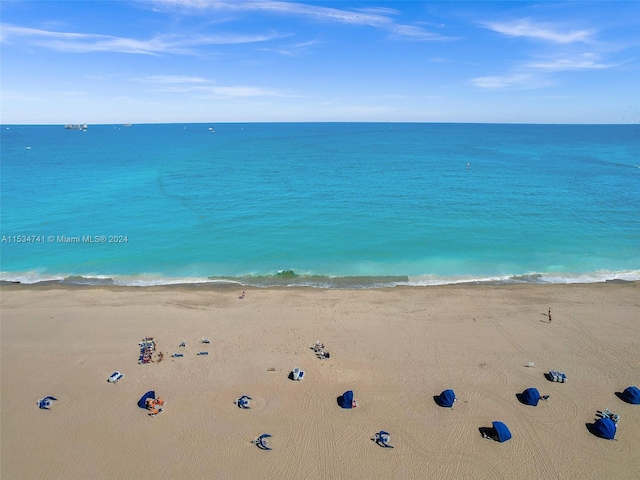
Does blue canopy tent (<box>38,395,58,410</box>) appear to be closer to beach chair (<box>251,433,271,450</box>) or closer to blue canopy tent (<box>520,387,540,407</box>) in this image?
beach chair (<box>251,433,271,450</box>)

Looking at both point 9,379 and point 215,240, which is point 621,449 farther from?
point 215,240

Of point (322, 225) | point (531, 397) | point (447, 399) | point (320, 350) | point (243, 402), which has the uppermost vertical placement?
point (322, 225)

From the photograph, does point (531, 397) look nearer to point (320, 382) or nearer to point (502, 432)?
point (502, 432)

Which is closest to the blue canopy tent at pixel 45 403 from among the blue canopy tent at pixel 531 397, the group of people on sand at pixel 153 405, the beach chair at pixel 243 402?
the group of people on sand at pixel 153 405

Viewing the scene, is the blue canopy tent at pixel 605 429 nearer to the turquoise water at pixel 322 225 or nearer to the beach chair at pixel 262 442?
the beach chair at pixel 262 442

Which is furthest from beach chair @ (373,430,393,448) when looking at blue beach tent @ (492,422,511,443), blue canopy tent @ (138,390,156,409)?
blue canopy tent @ (138,390,156,409)

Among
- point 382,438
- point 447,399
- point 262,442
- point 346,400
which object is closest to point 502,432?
point 447,399
